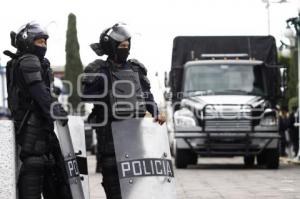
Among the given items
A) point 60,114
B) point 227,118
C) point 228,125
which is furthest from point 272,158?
point 60,114

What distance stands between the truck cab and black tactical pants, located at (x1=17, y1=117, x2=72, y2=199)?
12.1m

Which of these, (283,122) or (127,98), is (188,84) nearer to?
(283,122)

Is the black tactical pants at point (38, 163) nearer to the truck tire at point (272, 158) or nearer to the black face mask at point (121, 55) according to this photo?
the black face mask at point (121, 55)

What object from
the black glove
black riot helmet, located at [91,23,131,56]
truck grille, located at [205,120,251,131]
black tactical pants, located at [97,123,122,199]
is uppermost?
black riot helmet, located at [91,23,131,56]

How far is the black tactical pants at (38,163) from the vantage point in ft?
27.1

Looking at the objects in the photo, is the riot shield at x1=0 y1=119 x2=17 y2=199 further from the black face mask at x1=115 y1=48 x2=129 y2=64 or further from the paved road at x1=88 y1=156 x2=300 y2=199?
the paved road at x1=88 y1=156 x2=300 y2=199

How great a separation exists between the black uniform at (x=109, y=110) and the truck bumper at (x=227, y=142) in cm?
1197

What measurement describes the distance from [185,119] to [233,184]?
545 cm

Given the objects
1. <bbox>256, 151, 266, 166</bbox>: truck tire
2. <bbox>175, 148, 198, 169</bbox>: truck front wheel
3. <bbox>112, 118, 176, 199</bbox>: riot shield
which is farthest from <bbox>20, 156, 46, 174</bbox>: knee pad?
<bbox>256, 151, 266, 166</bbox>: truck tire

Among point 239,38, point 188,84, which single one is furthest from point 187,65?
point 239,38

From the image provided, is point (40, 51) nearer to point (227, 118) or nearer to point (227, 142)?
point (227, 118)

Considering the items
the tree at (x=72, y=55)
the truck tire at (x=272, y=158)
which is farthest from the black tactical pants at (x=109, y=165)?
the tree at (x=72, y=55)

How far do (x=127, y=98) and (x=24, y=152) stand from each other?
39.3 inches

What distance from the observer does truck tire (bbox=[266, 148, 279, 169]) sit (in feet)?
69.1
